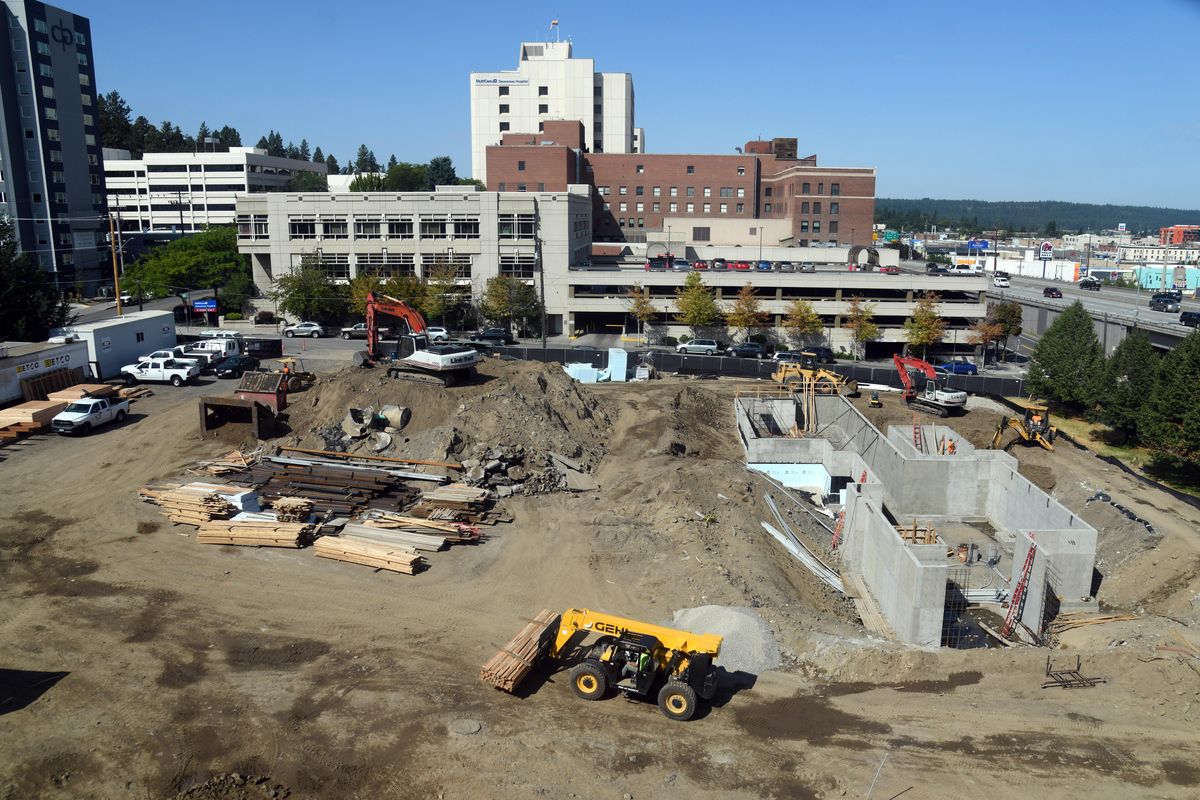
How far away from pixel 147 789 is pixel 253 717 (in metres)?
1.90

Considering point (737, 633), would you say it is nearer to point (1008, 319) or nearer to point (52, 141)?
point (1008, 319)

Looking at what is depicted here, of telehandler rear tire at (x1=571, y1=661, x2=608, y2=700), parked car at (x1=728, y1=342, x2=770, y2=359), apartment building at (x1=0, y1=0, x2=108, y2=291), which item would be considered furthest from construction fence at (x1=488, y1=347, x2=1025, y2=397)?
apartment building at (x1=0, y1=0, x2=108, y2=291)

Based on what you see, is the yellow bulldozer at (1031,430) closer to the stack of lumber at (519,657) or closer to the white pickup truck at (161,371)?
the stack of lumber at (519,657)

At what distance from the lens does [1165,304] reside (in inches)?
2665

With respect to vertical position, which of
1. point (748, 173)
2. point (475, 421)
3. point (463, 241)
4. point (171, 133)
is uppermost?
point (171, 133)

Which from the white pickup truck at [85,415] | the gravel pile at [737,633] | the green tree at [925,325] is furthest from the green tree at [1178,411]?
the white pickup truck at [85,415]

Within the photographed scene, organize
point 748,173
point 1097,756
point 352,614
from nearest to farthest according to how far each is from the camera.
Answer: point 1097,756 < point 352,614 < point 748,173

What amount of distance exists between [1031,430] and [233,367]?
35.0m

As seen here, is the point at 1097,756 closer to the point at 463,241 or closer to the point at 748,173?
the point at 463,241

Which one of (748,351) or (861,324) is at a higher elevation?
(861,324)

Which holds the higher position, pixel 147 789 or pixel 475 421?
pixel 475 421

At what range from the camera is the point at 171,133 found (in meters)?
141

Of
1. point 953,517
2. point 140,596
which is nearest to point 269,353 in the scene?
point 140,596

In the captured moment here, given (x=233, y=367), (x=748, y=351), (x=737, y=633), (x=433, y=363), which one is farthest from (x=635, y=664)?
(x=748, y=351)
